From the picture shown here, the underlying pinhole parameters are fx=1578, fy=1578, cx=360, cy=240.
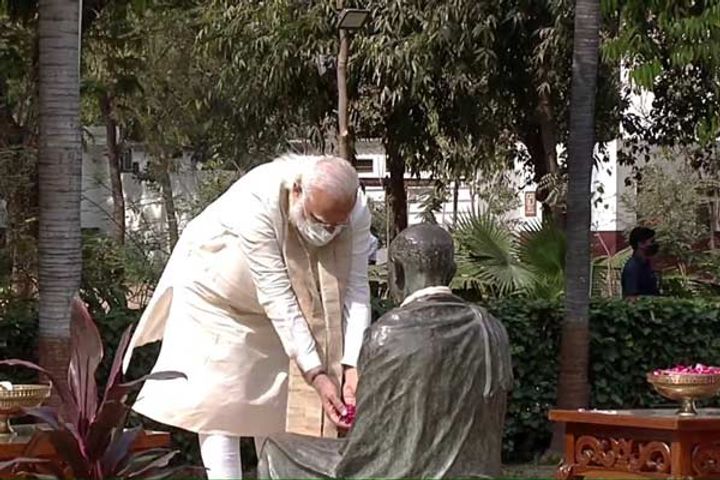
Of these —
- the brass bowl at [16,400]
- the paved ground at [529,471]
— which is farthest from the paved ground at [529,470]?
the brass bowl at [16,400]

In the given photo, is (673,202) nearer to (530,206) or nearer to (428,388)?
(530,206)

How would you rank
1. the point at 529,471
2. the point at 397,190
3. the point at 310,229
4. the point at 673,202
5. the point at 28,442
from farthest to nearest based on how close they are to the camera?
1. the point at 673,202
2. the point at 397,190
3. the point at 529,471
4. the point at 28,442
5. the point at 310,229

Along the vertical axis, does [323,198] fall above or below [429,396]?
above

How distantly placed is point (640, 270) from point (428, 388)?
8802mm

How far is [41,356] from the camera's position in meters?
8.64

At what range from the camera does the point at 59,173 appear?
8453mm

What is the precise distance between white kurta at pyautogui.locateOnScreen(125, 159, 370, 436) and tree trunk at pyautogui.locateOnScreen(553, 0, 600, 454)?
4.93m

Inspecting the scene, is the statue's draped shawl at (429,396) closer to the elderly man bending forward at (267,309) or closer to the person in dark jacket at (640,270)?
the elderly man bending forward at (267,309)

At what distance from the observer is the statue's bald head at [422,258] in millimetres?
4445

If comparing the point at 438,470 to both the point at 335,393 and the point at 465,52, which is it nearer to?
the point at 335,393

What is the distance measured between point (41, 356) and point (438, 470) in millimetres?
4754

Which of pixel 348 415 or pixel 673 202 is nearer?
pixel 348 415

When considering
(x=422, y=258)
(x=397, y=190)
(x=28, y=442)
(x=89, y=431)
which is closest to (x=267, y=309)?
(x=89, y=431)

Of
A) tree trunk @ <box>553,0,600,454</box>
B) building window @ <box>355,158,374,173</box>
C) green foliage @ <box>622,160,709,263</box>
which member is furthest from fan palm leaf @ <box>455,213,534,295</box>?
building window @ <box>355,158,374,173</box>
